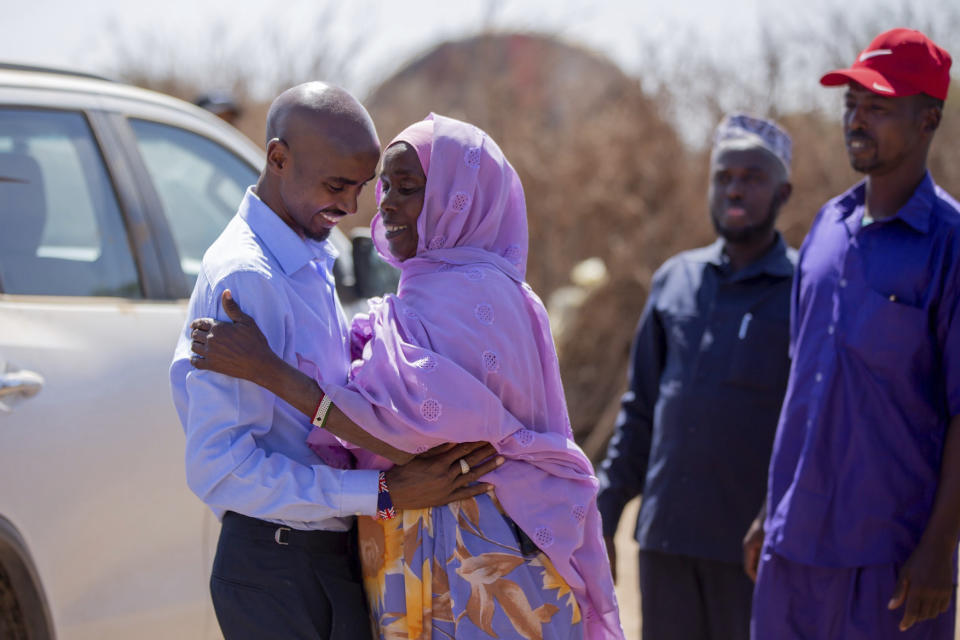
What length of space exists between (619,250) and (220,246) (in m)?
6.63

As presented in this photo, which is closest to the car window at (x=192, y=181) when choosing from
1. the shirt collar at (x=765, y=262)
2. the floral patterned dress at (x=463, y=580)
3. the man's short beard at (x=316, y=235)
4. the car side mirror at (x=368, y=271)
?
the car side mirror at (x=368, y=271)

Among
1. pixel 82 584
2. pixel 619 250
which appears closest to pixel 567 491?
pixel 82 584

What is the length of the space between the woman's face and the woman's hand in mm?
445

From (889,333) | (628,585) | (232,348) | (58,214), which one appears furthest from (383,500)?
(628,585)

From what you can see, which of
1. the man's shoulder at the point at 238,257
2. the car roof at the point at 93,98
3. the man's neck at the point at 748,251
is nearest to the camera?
the man's shoulder at the point at 238,257

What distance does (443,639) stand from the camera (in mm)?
2111

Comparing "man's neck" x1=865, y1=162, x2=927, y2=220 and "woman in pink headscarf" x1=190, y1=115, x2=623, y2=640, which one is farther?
"man's neck" x1=865, y1=162, x2=927, y2=220

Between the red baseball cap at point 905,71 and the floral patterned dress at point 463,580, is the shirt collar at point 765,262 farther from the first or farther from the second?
the floral patterned dress at point 463,580

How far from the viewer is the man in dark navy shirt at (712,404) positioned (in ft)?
10.7

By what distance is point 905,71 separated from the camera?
2775 mm

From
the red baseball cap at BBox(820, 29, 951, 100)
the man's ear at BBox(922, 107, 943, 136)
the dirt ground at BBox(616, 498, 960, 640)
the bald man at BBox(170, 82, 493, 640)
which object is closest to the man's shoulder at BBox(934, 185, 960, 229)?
the man's ear at BBox(922, 107, 943, 136)

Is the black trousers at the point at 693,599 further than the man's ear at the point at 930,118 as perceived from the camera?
Yes

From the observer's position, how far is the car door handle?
8.27 ft

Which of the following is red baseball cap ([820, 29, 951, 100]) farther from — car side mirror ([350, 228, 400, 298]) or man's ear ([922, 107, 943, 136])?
car side mirror ([350, 228, 400, 298])
